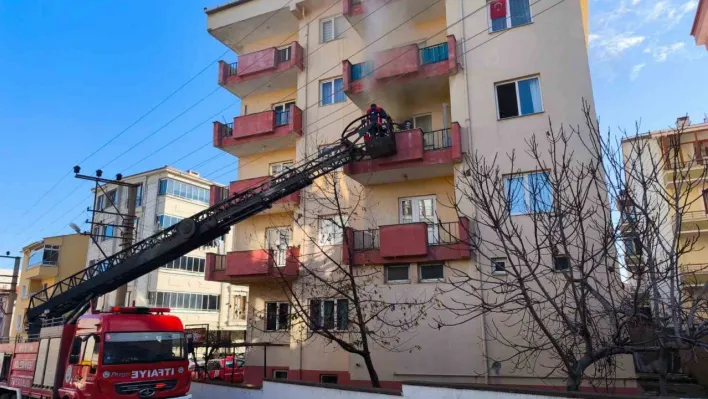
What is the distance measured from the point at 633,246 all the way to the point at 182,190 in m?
39.0

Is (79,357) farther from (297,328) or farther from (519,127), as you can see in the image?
(519,127)

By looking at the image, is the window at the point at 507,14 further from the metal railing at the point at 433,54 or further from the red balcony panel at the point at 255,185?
the red balcony panel at the point at 255,185

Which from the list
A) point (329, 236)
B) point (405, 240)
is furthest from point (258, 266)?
point (405, 240)

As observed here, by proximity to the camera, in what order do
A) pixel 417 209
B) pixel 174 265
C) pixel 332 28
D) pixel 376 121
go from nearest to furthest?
1. pixel 376 121
2. pixel 417 209
3. pixel 332 28
4. pixel 174 265

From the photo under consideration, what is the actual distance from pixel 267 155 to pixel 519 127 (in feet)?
35.7

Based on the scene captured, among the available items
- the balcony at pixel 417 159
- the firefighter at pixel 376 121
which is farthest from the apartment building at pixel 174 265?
the firefighter at pixel 376 121

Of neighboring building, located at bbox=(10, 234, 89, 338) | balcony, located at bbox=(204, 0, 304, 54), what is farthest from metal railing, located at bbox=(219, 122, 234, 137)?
neighboring building, located at bbox=(10, 234, 89, 338)

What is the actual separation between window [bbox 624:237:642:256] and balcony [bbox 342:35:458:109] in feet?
27.4

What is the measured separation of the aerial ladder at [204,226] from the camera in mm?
14078

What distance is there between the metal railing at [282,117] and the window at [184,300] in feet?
80.2

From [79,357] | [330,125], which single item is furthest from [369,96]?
[79,357]

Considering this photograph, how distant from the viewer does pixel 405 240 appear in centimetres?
1415

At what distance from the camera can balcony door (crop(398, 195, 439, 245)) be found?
1603cm

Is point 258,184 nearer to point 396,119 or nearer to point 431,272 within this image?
point 396,119
